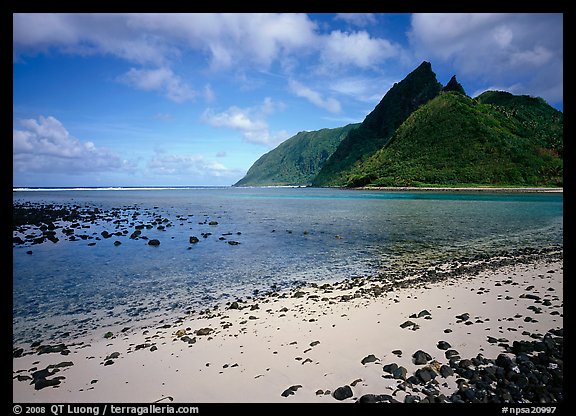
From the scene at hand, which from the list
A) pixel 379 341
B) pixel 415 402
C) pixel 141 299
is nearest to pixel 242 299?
pixel 141 299

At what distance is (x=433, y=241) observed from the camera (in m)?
30.0

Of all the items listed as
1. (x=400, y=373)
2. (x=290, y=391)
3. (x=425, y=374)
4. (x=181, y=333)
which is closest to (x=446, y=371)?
(x=425, y=374)

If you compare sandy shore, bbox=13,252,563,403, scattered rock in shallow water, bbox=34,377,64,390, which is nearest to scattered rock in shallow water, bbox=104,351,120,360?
sandy shore, bbox=13,252,563,403

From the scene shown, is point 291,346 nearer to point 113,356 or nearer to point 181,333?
point 181,333

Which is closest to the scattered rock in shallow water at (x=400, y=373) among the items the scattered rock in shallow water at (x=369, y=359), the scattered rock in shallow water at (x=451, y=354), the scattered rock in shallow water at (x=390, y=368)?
the scattered rock in shallow water at (x=390, y=368)

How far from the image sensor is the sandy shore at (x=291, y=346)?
6973mm

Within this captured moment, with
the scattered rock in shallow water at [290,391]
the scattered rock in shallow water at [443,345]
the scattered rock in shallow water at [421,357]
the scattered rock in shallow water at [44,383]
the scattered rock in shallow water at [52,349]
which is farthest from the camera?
the scattered rock in shallow water at [52,349]

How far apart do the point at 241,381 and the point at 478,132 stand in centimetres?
22608

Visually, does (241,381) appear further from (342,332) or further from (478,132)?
(478,132)

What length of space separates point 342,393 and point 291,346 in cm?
283

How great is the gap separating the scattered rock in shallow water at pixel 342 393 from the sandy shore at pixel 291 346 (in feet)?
0.29

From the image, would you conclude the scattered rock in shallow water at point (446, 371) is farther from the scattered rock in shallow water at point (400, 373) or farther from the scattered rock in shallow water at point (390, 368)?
the scattered rock in shallow water at point (390, 368)

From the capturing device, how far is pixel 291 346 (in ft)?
29.6

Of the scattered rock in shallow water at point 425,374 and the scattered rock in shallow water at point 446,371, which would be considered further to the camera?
the scattered rock in shallow water at point 446,371
